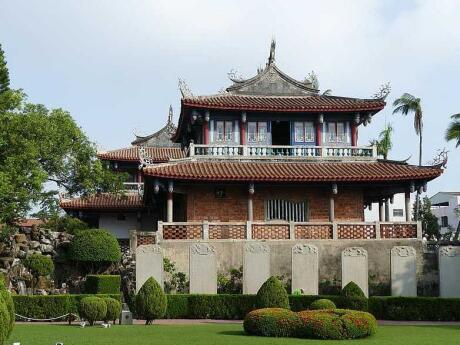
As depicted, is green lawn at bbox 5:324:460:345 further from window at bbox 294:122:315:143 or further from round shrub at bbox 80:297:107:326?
window at bbox 294:122:315:143

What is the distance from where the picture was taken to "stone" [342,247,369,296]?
30.4 metres

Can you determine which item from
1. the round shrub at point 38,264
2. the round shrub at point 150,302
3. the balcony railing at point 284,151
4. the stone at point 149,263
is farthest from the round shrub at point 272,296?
the round shrub at point 38,264

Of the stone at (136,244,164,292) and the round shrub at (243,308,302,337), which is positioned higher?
the stone at (136,244,164,292)

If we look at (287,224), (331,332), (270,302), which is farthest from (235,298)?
(331,332)

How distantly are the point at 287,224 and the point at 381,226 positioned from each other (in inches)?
183

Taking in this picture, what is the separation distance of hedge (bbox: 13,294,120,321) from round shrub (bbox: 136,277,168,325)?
13.0 feet

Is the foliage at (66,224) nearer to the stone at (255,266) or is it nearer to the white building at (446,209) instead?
the stone at (255,266)

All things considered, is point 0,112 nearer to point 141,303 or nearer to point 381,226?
point 141,303

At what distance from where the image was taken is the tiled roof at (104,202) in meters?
46.0

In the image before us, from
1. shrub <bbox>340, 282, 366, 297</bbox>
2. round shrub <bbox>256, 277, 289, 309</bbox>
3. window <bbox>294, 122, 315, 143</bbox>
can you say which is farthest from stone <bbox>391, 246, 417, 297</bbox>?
window <bbox>294, 122, 315, 143</bbox>

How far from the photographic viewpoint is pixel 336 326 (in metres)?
20.6

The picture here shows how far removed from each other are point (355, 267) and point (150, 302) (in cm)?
980

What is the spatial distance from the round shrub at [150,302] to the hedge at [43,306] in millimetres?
3950

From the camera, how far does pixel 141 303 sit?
25.4 m
